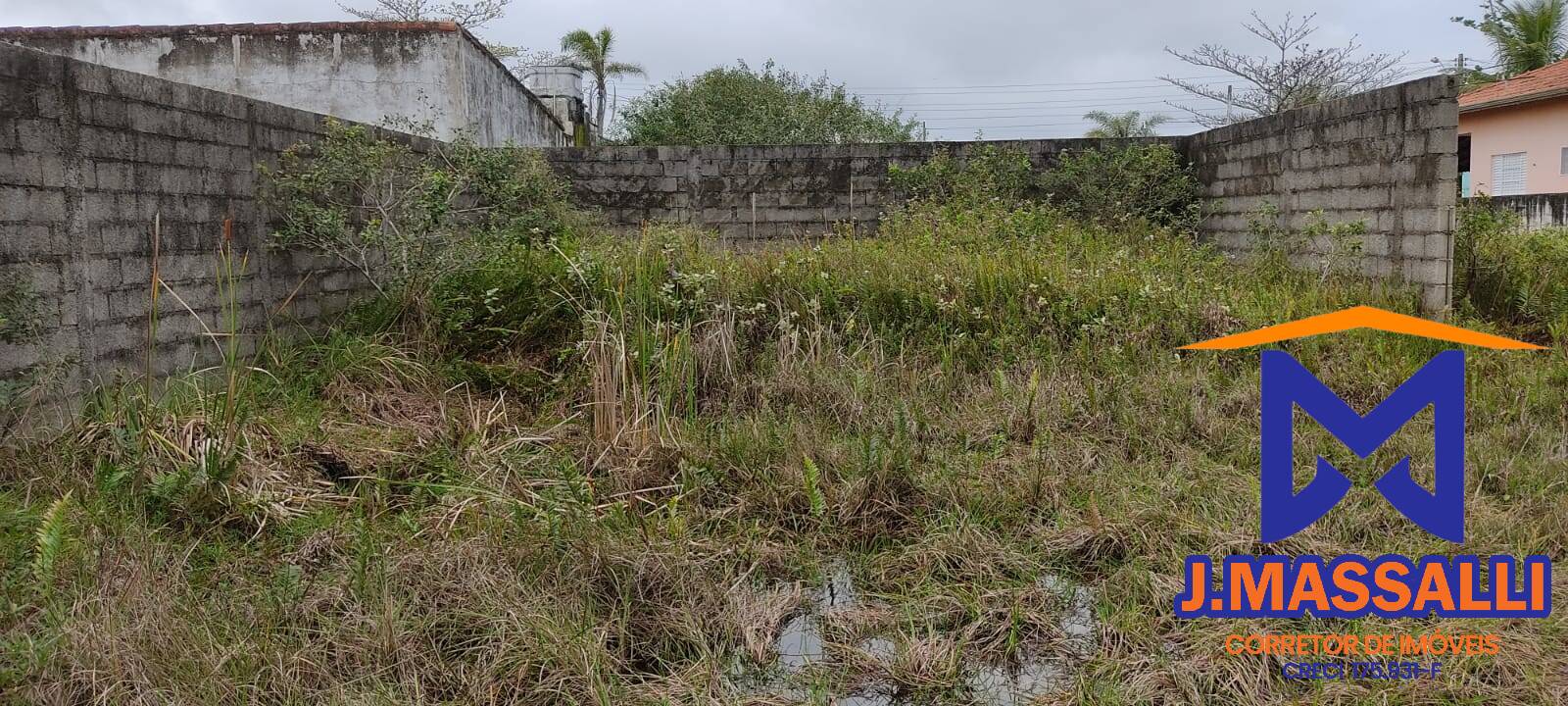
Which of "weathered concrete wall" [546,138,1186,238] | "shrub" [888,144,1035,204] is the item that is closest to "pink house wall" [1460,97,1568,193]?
"shrub" [888,144,1035,204]

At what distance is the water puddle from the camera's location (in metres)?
2.33

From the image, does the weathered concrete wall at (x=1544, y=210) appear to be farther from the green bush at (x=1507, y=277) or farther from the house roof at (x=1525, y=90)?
the house roof at (x=1525, y=90)

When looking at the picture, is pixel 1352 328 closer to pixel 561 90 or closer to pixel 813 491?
pixel 813 491

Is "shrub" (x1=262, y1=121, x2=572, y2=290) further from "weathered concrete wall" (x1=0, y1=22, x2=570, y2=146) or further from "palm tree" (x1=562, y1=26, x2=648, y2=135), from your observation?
"palm tree" (x1=562, y1=26, x2=648, y2=135)

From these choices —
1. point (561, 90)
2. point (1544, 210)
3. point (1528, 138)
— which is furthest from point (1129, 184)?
point (1528, 138)

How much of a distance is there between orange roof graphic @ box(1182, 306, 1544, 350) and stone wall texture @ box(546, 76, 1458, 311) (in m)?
0.49

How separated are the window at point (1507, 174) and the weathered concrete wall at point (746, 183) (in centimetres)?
993

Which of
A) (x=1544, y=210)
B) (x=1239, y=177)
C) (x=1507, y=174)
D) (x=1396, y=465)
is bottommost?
(x=1396, y=465)

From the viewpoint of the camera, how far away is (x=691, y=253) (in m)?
5.50

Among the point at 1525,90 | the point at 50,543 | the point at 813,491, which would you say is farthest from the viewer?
the point at 1525,90

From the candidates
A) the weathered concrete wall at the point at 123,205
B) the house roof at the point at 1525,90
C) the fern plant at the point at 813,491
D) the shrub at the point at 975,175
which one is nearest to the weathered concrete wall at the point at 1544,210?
the shrub at the point at 975,175

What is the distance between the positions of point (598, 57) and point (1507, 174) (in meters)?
17.3

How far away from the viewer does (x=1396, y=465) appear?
323 cm

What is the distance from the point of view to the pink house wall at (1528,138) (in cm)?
1348
